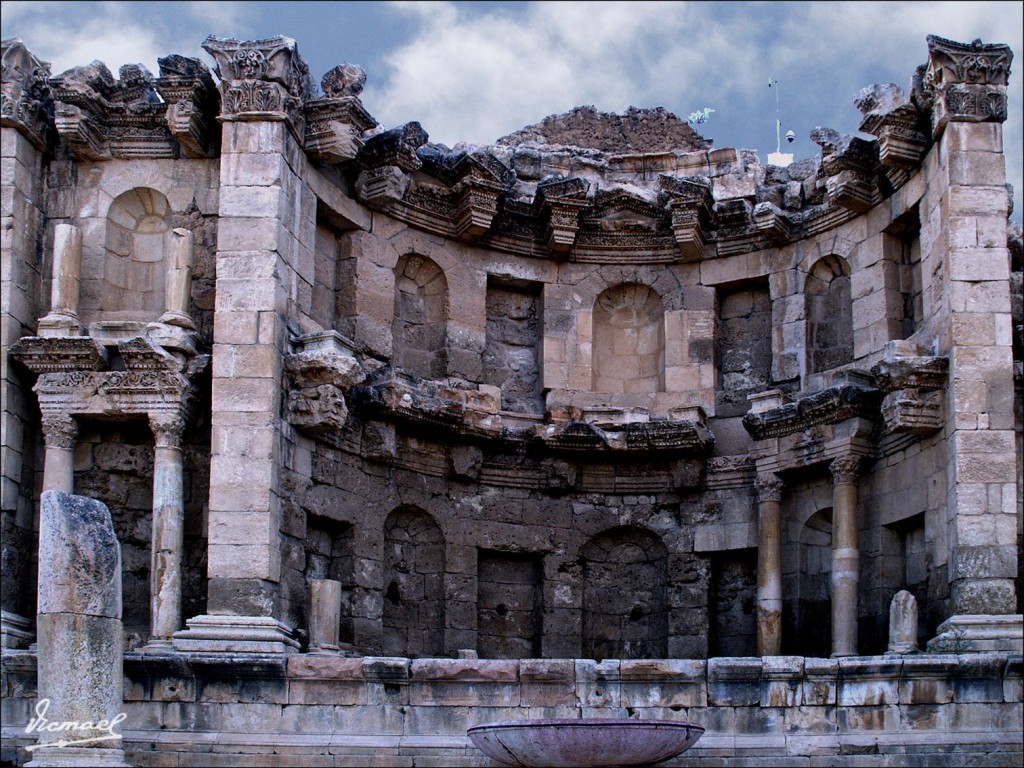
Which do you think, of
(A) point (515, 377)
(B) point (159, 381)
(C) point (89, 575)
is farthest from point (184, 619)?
(A) point (515, 377)

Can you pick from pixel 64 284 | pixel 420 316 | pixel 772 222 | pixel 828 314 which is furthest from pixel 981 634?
pixel 64 284

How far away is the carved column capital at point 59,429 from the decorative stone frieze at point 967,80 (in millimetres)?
10299

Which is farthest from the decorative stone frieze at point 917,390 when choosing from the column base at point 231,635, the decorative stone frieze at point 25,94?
the decorative stone frieze at point 25,94

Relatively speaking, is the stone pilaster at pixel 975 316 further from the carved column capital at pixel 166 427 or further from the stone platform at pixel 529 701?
the carved column capital at pixel 166 427

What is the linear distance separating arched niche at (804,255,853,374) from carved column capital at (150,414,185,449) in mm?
8157

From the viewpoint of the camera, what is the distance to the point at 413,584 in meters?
20.5

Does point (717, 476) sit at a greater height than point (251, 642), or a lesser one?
Result: greater

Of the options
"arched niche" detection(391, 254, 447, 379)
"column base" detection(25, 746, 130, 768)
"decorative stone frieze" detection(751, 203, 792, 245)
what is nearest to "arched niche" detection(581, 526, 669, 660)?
"arched niche" detection(391, 254, 447, 379)

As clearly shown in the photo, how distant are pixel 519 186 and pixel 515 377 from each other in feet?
8.38

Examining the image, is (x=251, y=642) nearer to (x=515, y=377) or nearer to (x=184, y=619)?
(x=184, y=619)

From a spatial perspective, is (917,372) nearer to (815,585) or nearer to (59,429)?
(815,585)

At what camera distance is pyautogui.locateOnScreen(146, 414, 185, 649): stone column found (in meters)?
17.5

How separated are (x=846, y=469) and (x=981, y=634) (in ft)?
10.3

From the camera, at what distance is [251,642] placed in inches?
671
